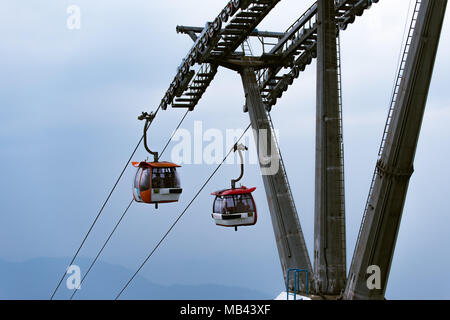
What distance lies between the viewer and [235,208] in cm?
2048

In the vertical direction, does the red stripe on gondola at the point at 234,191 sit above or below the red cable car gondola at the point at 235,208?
above

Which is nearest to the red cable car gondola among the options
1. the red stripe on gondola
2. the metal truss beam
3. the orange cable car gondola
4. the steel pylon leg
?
the red stripe on gondola

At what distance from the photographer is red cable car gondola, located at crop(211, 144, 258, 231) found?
67.3 feet

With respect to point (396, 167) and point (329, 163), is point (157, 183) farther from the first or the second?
point (396, 167)

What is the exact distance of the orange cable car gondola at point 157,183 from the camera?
21.4m

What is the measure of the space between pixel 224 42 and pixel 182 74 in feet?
9.18

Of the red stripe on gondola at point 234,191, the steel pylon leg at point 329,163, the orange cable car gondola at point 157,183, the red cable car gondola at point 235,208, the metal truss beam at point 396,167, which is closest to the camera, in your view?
the metal truss beam at point 396,167

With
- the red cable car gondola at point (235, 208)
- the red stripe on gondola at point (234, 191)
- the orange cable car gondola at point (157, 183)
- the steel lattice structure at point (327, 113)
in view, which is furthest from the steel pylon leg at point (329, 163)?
the orange cable car gondola at point (157, 183)

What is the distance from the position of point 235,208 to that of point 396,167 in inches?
322

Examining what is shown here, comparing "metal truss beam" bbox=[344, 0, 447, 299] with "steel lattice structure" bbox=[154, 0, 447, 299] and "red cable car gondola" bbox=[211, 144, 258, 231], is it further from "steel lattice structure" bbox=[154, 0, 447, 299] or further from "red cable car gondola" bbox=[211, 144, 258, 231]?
"red cable car gondola" bbox=[211, 144, 258, 231]

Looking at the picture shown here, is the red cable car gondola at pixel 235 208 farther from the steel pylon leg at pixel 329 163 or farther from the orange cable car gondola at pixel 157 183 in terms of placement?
the steel pylon leg at pixel 329 163

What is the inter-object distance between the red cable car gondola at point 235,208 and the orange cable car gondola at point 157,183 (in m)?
1.74
